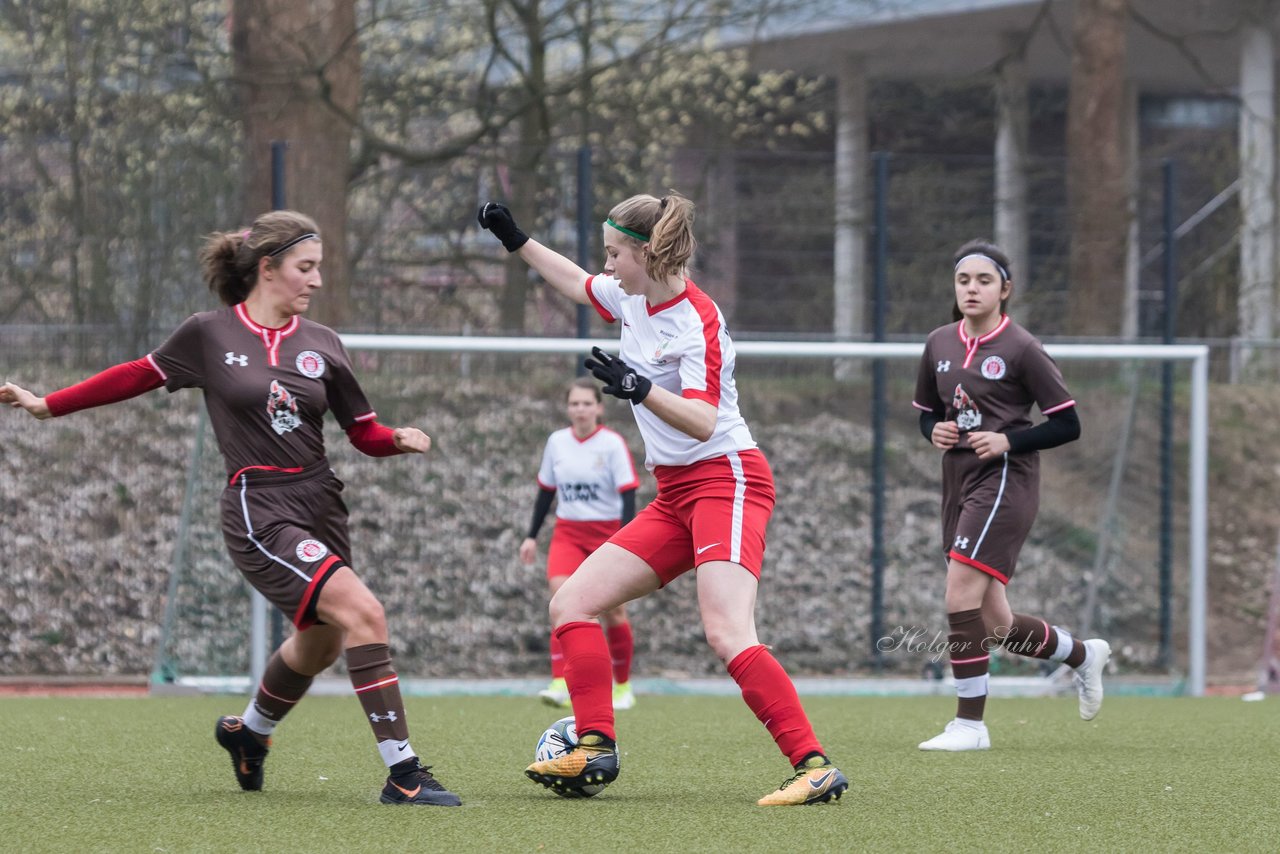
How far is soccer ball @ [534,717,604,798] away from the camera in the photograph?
4852mm

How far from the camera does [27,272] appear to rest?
33.4 ft

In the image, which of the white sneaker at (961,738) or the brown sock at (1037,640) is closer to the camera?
the white sneaker at (961,738)

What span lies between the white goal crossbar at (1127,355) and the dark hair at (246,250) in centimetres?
392

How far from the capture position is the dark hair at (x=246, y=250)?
4.96m

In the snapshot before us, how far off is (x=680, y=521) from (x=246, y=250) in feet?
5.27

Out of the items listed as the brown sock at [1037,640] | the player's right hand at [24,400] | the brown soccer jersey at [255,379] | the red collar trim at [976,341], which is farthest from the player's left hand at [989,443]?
the player's right hand at [24,400]

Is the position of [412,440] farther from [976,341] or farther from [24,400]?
[976,341]

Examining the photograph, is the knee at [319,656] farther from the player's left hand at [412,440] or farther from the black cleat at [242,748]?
the player's left hand at [412,440]

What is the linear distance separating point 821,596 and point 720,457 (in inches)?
216

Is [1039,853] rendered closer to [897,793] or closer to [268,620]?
[897,793]

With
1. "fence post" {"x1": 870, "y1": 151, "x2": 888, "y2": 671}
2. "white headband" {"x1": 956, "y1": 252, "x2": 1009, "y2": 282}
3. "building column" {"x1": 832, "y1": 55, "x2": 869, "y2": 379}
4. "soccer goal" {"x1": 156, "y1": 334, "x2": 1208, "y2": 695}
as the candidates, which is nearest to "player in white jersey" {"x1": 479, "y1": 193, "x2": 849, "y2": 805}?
"white headband" {"x1": 956, "y1": 252, "x2": 1009, "y2": 282}

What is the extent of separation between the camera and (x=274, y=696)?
5.00 meters

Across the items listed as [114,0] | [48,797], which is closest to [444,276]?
[114,0]

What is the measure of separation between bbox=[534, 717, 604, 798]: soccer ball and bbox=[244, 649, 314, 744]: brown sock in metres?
0.77
